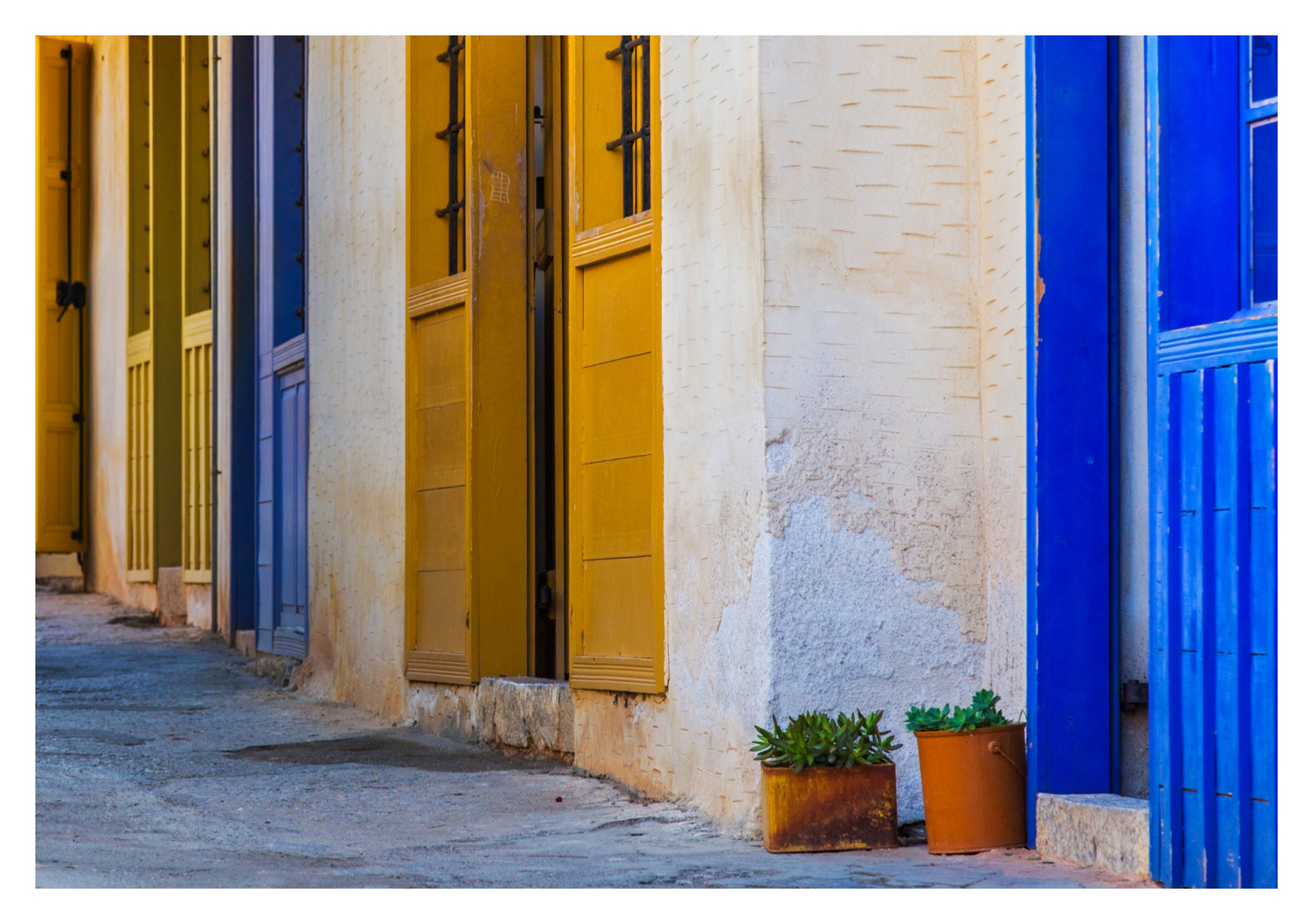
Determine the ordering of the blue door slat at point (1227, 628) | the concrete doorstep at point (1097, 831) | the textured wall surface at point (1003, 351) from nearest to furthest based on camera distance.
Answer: the blue door slat at point (1227, 628), the concrete doorstep at point (1097, 831), the textured wall surface at point (1003, 351)

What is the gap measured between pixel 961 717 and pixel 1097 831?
501 millimetres

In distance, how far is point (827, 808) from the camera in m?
4.61

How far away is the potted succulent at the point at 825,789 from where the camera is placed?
4.60 metres

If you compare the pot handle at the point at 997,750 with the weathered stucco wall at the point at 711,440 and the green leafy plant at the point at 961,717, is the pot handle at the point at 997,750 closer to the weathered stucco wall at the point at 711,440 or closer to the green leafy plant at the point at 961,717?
the green leafy plant at the point at 961,717

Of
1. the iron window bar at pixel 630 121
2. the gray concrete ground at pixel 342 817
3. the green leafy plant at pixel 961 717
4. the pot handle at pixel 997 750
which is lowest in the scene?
the gray concrete ground at pixel 342 817

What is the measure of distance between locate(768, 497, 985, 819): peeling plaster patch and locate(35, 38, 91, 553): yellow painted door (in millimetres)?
10635

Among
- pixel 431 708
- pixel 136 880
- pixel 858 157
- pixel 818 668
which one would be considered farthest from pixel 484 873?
pixel 431 708

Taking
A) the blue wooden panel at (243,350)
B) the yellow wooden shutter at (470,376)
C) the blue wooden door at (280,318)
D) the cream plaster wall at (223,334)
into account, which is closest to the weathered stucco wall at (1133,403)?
the yellow wooden shutter at (470,376)

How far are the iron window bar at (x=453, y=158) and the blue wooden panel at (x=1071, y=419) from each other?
3540 millimetres

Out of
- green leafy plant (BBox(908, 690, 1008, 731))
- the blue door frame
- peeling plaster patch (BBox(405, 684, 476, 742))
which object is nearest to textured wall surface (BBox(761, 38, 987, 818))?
green leafy plant (BBox(908, 690, 1008, 731))

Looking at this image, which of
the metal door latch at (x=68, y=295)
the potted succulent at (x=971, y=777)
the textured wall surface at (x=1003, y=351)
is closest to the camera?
the potted succulent at (x=971, y=777)

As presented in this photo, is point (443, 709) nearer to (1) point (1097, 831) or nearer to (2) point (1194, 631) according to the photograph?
(1) point (1097, 831)

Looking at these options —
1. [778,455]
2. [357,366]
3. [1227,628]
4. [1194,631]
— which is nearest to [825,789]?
[778,455]

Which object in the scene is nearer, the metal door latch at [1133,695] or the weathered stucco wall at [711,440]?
the metal door latch at [1133,695]
